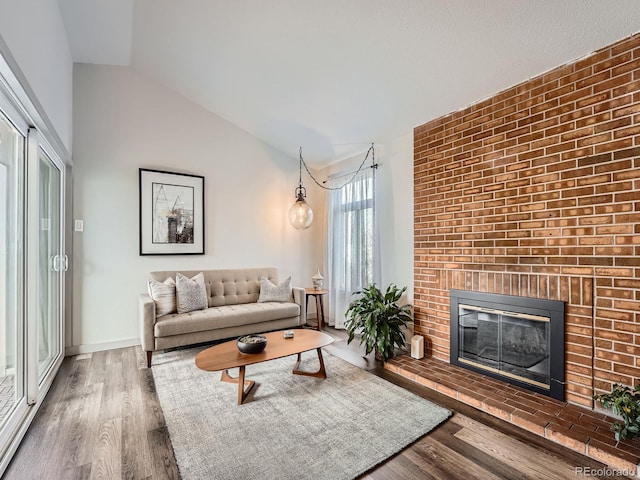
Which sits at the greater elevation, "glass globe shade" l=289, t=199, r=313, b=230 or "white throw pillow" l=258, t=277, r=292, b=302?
"glass globe shade" l=289, t=199, r=313, b=230

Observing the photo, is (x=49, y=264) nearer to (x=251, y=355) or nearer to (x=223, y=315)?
(x=223, y=315)

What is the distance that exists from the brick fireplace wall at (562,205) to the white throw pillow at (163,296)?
9.16 feet

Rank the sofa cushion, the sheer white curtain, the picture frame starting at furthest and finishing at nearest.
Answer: the sheer white curtain < the picture frame < the sofa cushion

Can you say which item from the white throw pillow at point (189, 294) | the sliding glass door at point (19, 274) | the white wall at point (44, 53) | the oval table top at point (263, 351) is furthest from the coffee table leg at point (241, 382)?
the white wall at point (44, 53)

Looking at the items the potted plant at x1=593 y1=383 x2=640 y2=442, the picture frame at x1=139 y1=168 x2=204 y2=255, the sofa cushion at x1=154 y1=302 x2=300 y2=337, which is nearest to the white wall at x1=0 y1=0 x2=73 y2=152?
the picture frame at x1=139 y1=168 x2=204 y2=255

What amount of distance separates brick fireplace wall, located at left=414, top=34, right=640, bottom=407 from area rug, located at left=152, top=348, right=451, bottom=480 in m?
1.07

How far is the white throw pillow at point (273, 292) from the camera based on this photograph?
420cm

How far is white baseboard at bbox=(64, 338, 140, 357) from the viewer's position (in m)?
3.44

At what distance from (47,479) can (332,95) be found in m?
3.44

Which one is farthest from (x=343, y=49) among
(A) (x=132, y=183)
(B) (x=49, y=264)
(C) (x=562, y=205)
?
(B) (x=49, y=264)

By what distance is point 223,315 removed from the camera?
3545 millimetres

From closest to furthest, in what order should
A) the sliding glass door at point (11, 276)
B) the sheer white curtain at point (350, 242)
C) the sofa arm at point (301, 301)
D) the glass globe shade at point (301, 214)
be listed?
1. the sliding glass door at point (11, 276)
2. the sheer white curtain at point (350, 242)
3. the sofa arm at point (301, 301)
4. the glass globe shade at point (301, 214)

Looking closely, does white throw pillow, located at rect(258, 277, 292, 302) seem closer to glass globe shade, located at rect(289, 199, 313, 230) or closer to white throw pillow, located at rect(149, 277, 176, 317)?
glass globe shade, located at rect(289, 199, 313, 230)

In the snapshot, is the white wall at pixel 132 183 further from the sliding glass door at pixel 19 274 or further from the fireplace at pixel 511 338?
the fireplace at pixel 511 338
